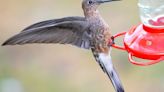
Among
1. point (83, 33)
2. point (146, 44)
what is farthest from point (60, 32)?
point (146, 44)

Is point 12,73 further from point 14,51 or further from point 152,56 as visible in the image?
point 152,56

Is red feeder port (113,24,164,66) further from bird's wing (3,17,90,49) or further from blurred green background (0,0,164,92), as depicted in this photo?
blurred green background (0,0,164,92)

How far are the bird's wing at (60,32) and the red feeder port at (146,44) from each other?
1.00ft

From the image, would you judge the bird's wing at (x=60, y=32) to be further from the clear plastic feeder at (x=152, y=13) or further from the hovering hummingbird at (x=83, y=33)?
the clear plastic feeder at (x=152, y=13)

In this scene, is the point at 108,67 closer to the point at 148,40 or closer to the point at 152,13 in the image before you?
the point at 148,40

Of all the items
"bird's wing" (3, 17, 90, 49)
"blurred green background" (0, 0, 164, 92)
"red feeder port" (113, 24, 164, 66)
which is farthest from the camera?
"blurred green background" (0, 0, 164, 92)

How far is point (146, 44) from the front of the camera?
393 cm

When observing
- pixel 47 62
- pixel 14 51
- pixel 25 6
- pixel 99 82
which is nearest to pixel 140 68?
pixel 99 82

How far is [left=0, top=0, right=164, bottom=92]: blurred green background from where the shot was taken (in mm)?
7539

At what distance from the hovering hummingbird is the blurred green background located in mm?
3049

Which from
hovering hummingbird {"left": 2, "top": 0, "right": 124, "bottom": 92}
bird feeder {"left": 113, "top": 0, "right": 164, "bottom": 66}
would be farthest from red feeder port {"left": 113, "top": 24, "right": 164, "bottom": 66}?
hovering hummingbird {"left": 2, "top": 0, "right": 124, "bottom": 92}

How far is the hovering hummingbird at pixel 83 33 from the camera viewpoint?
411 cm

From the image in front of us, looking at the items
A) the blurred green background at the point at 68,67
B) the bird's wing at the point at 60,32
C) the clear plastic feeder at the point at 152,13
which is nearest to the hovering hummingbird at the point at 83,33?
the bird's wing at the point at 60,32

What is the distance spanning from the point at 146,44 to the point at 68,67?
4.17 m
